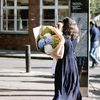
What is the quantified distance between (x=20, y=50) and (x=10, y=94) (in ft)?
41.7

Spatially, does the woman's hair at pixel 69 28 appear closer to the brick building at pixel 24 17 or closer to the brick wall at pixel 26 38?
the brick building at pixel 24 17

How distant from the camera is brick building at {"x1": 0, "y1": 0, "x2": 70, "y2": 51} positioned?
18.9m

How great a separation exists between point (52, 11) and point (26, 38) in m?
2.66

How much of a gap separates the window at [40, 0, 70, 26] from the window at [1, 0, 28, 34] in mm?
1233

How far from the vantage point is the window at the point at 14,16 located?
19438 millimetres

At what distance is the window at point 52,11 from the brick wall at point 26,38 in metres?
0.41

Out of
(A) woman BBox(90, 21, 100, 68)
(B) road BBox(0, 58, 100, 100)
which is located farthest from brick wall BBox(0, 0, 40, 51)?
(B) road BBox(0, 58, 100, 100)

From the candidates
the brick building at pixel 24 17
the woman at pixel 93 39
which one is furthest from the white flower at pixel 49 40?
the brick building at pixel 24 17

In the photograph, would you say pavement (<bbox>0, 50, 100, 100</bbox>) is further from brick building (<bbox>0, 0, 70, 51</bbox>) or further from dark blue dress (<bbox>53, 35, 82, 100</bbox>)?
brick building (<bbox>0, 0, 70, 51</bbox>)

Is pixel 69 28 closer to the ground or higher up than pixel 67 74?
higher up

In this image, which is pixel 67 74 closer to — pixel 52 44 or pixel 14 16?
pixel 52 44

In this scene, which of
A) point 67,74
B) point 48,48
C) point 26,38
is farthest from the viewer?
point 26,38

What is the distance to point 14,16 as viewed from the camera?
1978 centimetres

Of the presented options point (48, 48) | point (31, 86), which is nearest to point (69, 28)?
point (48, 48)
